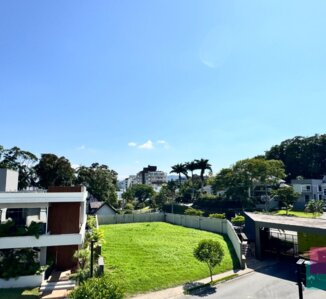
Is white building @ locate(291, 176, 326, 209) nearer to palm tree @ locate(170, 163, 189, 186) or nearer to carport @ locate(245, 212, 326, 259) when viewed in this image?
palm tree @ locate(170, 163, 189, 186)

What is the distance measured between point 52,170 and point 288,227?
2020 inches

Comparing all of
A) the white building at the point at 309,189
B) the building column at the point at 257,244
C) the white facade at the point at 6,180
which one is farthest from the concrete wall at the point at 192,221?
the white building at the point at 309,189

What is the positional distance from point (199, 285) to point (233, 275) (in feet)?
11.5

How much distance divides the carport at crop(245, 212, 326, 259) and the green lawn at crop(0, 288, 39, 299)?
19.1 m

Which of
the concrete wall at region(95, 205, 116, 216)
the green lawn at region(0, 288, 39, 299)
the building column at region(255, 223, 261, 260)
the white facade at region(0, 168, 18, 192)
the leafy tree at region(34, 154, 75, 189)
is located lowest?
the green lawn at region(0, 288, 39, 299)

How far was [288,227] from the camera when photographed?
24969mm

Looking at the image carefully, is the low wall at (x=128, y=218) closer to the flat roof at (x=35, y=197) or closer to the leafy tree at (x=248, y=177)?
the leafy tree at (x=248, y=177)

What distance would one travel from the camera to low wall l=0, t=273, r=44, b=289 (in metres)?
19.8

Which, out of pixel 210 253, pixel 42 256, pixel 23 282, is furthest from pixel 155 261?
pixel 23 282

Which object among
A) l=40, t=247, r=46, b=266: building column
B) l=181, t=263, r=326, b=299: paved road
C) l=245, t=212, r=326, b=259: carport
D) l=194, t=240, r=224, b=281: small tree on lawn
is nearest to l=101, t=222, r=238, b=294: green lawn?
l=194, t=240, r=224, b=281: small tree on lawn

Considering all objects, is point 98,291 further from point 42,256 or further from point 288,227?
point 288,227

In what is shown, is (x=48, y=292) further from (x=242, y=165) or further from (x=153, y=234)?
(x=242, y=165)

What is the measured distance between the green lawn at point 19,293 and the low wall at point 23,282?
0.42m

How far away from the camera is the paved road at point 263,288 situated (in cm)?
1848
